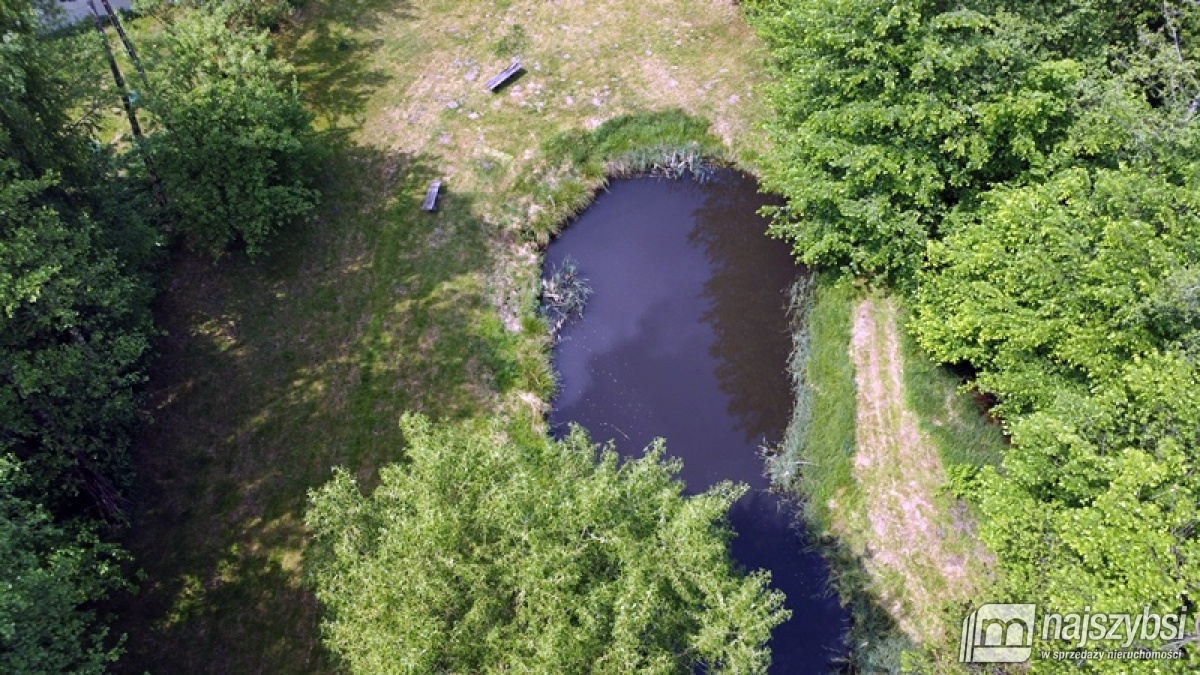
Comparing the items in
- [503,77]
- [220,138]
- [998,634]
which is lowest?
[998,634]

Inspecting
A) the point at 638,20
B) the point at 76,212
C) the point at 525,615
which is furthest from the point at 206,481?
the point at 638,20

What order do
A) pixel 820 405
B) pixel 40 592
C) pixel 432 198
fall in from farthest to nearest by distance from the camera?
pixel 432 198, pixel 820 405, pixel 40 592

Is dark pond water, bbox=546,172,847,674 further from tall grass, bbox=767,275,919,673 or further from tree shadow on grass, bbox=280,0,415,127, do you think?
tree shadow on grass, bbox=280,0,415,127

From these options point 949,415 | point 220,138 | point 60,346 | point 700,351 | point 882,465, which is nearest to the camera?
point 60,346

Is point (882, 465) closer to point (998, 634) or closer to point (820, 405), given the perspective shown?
point (820, 405)

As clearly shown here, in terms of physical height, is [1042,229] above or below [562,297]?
above

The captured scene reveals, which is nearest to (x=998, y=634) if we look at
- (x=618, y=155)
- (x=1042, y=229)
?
(x=1042, y=229)
